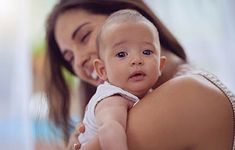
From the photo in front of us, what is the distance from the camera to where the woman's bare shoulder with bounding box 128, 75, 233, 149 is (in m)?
0.78

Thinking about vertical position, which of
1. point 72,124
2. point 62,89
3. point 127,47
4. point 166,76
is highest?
point 127,47

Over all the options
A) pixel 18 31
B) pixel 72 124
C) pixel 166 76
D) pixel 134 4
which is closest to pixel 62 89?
pixel 72 124

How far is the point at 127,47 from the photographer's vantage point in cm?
83

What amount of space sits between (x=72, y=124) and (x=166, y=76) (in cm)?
64

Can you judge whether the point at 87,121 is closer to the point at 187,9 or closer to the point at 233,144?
the point at 233,144

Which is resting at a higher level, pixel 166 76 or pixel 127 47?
pixel 127 47

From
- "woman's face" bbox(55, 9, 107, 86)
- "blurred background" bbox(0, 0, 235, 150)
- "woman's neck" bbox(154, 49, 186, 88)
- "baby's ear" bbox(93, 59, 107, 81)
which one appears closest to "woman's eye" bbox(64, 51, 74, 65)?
"woman's face" bbox(55, 9, 107, 86)

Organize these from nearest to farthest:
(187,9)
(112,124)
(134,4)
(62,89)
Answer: (112,124) → (134,4) → (62,89) → (187,9)

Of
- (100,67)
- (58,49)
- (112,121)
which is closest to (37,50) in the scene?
(58,49)

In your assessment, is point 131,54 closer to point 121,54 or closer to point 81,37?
point 121,54

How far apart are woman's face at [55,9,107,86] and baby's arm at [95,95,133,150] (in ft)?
1.59

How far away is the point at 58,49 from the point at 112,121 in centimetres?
82

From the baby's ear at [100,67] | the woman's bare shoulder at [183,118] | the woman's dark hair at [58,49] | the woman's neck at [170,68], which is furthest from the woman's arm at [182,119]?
the woman's dark hair at [58,49]

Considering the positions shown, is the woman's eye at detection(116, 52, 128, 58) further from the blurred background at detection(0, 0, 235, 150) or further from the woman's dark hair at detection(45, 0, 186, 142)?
the blurred background at detection(0, 0, 235, 150)
